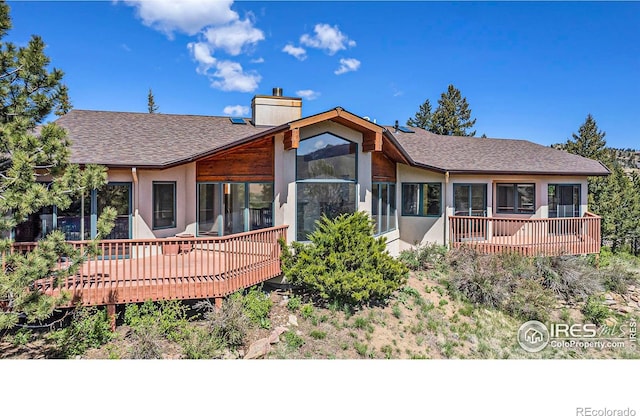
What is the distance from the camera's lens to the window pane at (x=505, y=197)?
13.5m

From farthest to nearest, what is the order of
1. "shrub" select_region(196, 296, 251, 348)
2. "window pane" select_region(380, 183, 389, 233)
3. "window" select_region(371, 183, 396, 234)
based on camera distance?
"window pane" select_region(380, 183, 389, 233) < "window" select_region(371, 183, 396, 234) < "shrub" select_region(196, 296, 251, 348)

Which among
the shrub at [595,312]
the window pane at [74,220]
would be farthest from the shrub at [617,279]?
the window pane at [74,220]

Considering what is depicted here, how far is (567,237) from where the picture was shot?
10938 millimetres

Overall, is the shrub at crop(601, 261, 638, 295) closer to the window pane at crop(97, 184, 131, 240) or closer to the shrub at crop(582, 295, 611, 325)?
the shrub at crop(582, 295, 611, 325)

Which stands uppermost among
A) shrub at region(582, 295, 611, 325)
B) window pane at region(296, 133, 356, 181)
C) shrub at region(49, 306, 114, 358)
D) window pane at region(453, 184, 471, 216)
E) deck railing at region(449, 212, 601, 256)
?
window pane at region(296, 133, 356, 181)

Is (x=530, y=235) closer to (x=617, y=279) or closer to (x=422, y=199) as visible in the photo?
(x=617, y=279)

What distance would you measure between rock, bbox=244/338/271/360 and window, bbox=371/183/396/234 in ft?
16.9

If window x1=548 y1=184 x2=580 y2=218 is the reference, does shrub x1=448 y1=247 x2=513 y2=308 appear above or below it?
below

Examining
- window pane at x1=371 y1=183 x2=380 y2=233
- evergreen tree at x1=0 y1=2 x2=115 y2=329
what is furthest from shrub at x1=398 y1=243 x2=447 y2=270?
evergreen tree at x1=0 y1=2 x2=115 y2=329

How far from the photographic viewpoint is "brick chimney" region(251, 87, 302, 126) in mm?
12594

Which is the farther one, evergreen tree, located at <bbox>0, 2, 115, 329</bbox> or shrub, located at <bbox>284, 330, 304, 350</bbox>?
shrub, located at <bbox>284, 330, 304, 350</bbox>

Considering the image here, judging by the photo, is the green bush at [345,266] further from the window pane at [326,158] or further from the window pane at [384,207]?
the window pane at [384,207]

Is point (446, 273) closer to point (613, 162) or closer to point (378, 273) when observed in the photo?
point (378, 273)
